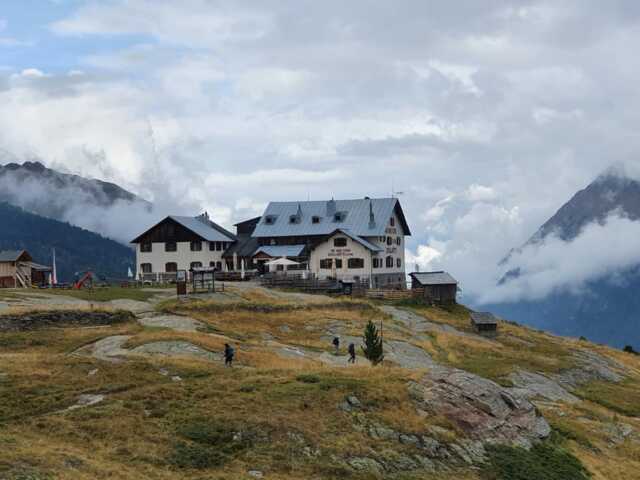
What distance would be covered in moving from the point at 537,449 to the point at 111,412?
71.4 feet

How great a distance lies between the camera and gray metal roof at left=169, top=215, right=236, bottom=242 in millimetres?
116000

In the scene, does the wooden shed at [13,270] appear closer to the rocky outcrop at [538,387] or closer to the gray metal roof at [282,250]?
the gray metal roof at [282,250]

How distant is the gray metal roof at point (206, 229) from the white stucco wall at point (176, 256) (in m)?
1.79

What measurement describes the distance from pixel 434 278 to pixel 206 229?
3929 cm

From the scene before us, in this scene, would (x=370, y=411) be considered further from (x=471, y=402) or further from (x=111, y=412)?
(x=111, y=412)

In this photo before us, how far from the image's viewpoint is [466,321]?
9206cm

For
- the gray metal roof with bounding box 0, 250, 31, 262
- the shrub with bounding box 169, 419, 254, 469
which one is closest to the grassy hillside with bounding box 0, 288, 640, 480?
the shrub with bounding box 169, 419, 254, 469

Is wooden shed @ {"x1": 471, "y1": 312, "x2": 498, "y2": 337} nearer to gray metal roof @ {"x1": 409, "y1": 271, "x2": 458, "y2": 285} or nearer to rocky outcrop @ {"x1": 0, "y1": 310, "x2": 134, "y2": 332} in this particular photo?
gray metal roof @ {"x1": 409, "y1": 271, "x2": 458, "y2": 285}

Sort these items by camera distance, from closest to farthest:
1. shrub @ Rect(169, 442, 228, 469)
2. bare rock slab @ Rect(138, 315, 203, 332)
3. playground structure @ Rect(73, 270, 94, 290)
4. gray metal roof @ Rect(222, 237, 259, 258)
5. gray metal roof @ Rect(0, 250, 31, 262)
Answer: shrub @ Rect(169, 442, 228, 469), bare rock slab @ Rect(138, 315, 203, 332), playground structure @ Rect(73, 270, 94, 290), gray metal roof @ Rect(0, 250, 31, 262), gray metal roof @ Rect(222, 237, 259, 258)

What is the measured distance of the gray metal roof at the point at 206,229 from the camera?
381ft

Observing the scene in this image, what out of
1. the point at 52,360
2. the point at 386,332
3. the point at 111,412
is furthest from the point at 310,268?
the point at 111,412

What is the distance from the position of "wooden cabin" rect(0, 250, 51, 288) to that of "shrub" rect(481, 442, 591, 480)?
6657 centimetres

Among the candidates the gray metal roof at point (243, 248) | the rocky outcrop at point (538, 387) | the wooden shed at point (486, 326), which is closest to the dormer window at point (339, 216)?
the gray metal roof at point (243, 248)

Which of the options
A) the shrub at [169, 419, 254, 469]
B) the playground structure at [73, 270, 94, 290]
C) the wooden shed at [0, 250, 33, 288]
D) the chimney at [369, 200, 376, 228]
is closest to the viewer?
the shrub at [169, 419, 254, 469]
